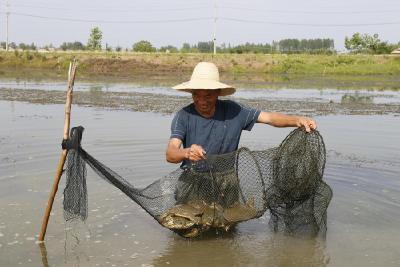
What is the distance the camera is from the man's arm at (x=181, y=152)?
172 inches

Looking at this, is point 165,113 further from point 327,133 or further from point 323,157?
point 323,157

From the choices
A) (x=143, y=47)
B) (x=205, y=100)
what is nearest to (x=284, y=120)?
(x=205, y=100)

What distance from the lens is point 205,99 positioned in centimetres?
473

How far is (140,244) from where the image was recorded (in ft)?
16.7

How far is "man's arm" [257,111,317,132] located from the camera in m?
4.85

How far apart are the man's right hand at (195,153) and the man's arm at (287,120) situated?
0.91 m

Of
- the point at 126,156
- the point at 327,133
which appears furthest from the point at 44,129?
the point at 327,133

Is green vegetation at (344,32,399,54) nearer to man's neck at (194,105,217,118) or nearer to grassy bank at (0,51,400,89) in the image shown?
grassy bank at (0,51,400,89)

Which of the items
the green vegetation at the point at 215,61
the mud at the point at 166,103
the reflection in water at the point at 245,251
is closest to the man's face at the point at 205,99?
the reflection in water at the point at 245,251

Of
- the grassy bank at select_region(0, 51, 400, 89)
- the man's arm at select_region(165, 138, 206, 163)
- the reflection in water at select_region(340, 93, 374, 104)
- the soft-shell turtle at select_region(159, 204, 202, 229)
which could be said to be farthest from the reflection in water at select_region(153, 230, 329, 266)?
the grassy bank at select_region(0, 51, 400, 89)

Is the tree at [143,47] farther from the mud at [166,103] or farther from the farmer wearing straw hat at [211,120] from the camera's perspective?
the farmer wearing straw hat at [211,120]

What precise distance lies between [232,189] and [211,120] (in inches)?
28.2

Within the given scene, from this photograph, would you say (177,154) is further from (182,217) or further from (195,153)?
(182,217)

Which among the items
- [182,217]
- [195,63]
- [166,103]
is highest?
[195,63]
